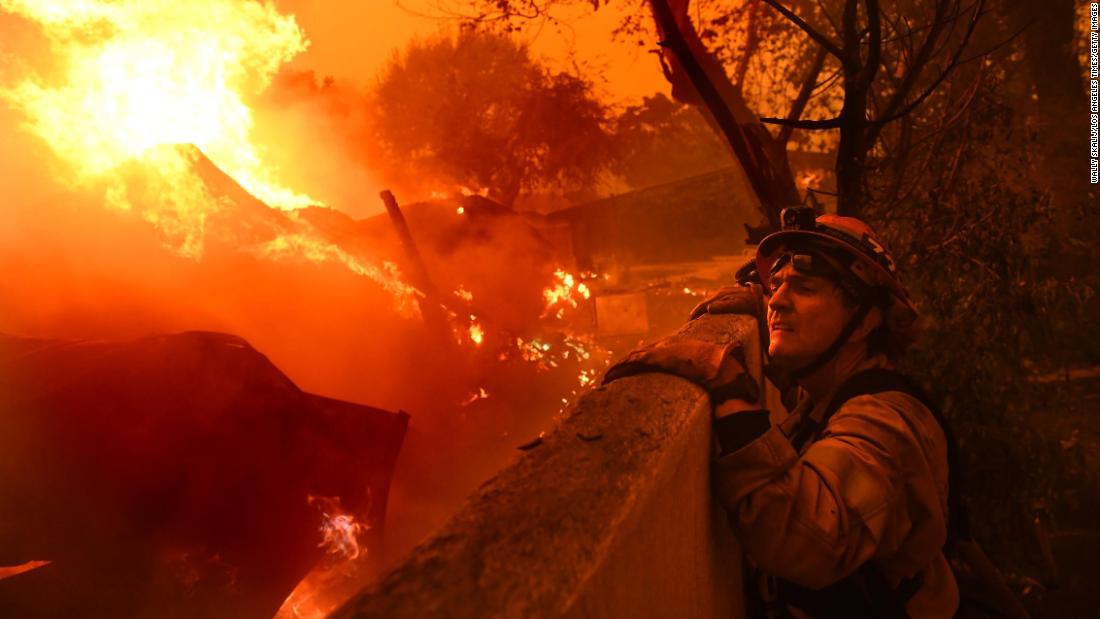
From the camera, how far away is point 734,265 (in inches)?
980

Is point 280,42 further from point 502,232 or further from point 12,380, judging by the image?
point 12,380

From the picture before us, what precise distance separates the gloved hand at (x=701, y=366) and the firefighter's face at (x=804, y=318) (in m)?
0.40

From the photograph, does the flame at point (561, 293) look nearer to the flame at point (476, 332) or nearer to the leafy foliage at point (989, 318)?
the flame at point (476, 332)

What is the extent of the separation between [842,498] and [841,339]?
2.78 feet

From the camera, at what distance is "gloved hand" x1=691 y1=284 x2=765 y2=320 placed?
10.7 feet

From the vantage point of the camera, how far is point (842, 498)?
1.60 m

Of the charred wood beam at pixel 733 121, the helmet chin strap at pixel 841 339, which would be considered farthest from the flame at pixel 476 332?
the helmet chin strap at pixel 841 339

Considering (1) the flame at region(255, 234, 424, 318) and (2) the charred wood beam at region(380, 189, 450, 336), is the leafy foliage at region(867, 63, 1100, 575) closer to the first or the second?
(2) the charred wood beam at region(380, 189, 450, 336)

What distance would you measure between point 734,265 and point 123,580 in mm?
23958

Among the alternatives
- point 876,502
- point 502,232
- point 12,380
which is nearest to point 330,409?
point 12,380

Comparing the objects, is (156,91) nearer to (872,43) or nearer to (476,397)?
(476,397)

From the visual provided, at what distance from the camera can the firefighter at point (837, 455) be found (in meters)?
1.58

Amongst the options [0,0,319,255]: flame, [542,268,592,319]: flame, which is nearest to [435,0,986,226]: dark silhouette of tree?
[0,0,319,255]: flame

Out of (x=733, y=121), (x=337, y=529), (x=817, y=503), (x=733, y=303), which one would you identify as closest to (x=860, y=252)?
(x=733, y=303)
